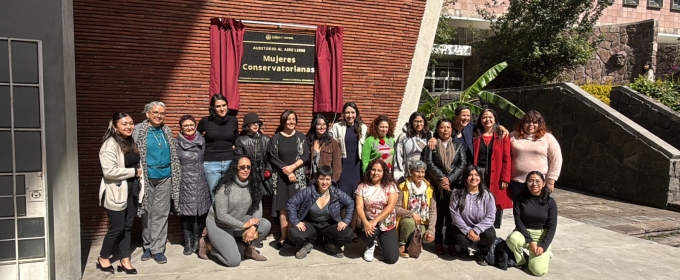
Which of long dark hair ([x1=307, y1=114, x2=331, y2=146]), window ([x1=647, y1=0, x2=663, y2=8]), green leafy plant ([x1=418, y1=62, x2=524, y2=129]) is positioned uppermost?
window ([x1=647, y1=0, x2=663, y2=8])

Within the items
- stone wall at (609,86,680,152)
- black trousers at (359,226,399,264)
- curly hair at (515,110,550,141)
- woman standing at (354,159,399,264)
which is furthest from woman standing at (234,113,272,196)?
stone wall at (609,86,680,152)

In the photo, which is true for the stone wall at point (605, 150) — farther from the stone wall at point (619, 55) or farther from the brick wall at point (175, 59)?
the stone wall at point (619, 55)

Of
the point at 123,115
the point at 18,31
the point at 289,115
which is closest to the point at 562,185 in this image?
the point at 289,115

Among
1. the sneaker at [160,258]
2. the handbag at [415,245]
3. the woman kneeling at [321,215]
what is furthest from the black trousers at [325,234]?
the sneaker at [160,258]

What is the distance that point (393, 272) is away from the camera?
4.41 m

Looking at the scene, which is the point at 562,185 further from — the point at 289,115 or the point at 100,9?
the point at 100,9

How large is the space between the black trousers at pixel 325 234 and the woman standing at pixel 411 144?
1028 millimetres

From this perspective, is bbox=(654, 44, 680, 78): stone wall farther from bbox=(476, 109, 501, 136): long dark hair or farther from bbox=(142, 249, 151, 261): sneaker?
bbox=(142, 249, 151, 261): sneaker

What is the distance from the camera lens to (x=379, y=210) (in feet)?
15.6

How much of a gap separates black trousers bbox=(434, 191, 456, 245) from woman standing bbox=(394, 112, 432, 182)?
520 mm

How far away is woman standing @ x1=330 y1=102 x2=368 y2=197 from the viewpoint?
527cm

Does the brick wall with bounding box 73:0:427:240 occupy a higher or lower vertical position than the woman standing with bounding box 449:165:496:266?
higher

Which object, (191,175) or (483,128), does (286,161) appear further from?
(483,128)

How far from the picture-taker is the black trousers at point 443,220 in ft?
16.4
